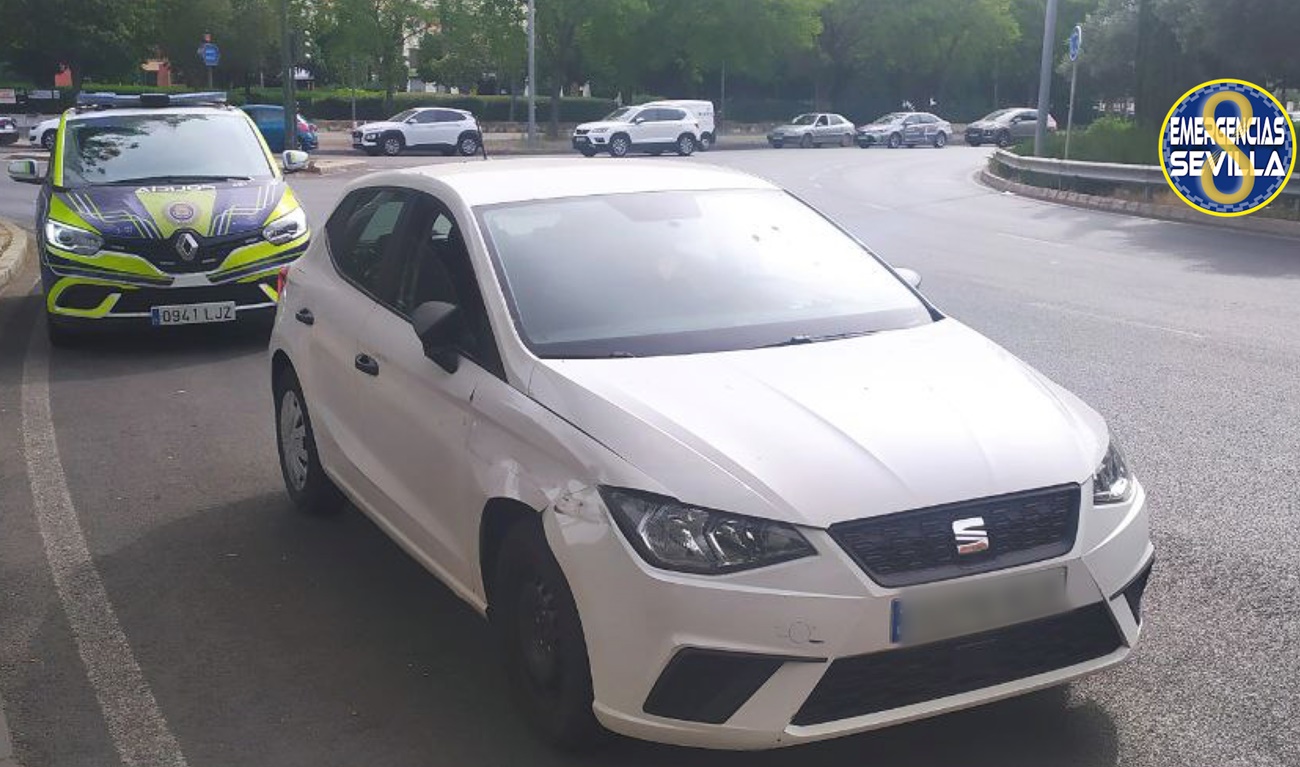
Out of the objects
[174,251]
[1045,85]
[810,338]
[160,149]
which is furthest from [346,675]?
[1045,85]

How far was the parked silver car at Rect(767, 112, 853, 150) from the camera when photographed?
184 feet

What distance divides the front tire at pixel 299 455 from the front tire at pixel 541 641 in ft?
7.29

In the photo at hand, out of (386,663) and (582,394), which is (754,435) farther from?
(386,663)

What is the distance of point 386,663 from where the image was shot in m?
4.88

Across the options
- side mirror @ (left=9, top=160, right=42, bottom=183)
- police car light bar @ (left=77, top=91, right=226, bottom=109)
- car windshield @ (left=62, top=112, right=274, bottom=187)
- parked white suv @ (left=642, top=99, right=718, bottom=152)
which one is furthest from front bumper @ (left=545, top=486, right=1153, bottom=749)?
parked white suv @ (left=642, top=99, right=718, bottom=152)

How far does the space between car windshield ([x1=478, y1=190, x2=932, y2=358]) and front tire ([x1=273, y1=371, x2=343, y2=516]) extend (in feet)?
5.88

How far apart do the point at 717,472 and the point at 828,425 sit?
395 millimetres

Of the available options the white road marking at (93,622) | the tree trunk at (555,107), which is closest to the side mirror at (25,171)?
the white road marking at (93,622)

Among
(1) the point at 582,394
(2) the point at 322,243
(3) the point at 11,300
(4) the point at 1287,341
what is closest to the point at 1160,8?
(4) the point at 1287,341

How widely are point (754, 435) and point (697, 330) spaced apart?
2.99 feet

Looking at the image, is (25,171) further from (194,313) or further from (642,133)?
(642,133)

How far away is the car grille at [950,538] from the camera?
11.8 ft

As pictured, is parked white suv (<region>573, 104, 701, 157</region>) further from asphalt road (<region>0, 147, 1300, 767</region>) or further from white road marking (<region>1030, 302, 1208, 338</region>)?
asphalt road (<region>0, 147, 1300, 767</region>)

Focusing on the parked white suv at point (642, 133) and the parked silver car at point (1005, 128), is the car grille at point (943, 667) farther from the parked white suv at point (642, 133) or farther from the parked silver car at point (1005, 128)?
the parked silver car at point (1005, 128)
